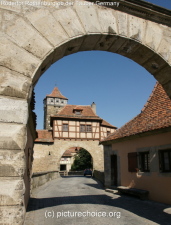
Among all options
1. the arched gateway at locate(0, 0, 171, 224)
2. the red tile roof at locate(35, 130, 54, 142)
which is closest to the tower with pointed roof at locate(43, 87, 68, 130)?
the red tile roof at locate(35, 130, 54, 142)

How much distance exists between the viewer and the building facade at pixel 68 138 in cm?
2462

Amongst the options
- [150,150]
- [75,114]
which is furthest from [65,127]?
[150,150]

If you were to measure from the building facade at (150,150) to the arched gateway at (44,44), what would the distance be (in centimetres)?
431

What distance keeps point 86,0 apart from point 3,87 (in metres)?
1.83

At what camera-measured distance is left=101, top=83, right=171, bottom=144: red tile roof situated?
7.92 metres

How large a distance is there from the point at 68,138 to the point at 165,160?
1875 cm

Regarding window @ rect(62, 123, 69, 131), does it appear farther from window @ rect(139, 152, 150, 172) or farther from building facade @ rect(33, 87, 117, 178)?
window @ rect(139, 152, 150, 172)

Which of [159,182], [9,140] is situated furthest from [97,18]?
[159,182]

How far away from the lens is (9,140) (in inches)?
88.8

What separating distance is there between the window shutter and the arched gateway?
6089 mm

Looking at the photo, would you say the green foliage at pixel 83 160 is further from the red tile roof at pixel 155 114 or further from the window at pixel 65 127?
the red tile roof at pixel 155 114

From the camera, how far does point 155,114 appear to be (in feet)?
28.8

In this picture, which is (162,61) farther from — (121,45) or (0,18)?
(0,18)

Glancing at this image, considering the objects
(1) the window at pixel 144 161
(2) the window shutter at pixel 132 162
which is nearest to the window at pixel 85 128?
(2) the window shutter at pixel 132 162
